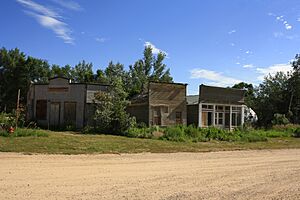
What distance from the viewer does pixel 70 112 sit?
36188mm

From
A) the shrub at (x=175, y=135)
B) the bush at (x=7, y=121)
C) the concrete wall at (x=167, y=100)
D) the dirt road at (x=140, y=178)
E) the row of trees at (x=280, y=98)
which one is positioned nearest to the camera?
the dirt road at (x=140, y=178)

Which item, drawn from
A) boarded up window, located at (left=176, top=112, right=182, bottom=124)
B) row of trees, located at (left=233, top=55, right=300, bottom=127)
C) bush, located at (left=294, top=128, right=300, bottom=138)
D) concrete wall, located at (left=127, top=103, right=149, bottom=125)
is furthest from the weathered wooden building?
row of trees, located at (left=233, top=55, right=300, bottom=127)

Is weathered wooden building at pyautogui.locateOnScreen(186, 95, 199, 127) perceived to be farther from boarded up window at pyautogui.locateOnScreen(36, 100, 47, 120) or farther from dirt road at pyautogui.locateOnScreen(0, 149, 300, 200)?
dirt road at pyautogui.locateOnScreen(0, 149, 300, 200)

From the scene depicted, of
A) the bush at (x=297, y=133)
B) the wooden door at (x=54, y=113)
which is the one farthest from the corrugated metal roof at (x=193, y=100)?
the wooden door at (x=54, y=113)

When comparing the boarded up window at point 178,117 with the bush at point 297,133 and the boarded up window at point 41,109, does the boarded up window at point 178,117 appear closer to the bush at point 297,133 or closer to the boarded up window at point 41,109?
the bush at point 297,133

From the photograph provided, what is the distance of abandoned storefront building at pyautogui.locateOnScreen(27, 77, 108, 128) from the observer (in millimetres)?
35562

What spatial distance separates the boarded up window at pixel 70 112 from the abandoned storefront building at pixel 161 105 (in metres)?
5.74

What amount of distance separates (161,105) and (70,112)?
8.60m

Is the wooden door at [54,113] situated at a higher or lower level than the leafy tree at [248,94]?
lower

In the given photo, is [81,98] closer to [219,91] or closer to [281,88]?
[219,91]

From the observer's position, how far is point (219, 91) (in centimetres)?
4416

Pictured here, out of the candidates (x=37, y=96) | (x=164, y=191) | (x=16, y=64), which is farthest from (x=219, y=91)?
(x=16, y=64)

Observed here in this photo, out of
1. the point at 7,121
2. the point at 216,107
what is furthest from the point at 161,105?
the point at 7,121

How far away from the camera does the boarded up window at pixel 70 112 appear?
3594cm
